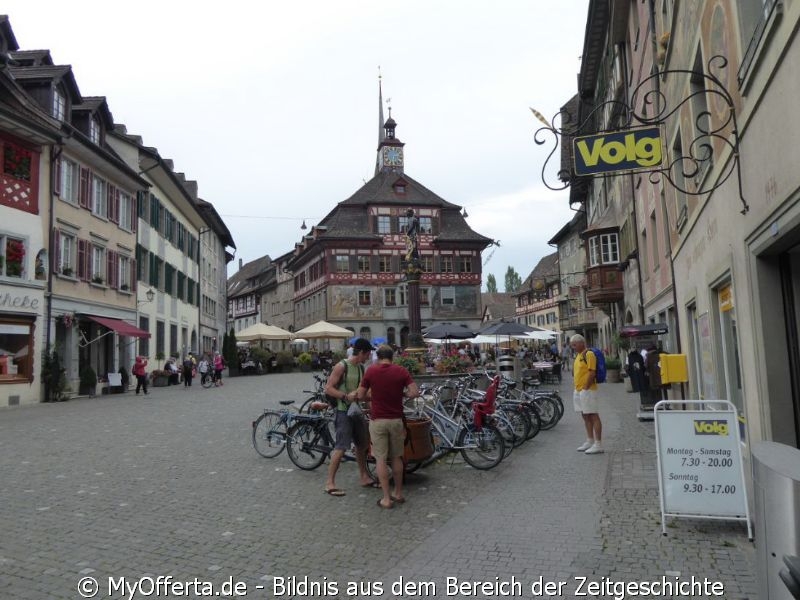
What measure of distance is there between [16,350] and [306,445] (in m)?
15.5

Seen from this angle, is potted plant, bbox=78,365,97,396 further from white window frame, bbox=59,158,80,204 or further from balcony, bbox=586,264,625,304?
balcony, bbox=586,264,625,304

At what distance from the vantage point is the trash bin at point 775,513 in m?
2.98

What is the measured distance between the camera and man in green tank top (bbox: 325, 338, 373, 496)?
7.40 m

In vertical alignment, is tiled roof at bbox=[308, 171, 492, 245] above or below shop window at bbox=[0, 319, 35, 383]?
above

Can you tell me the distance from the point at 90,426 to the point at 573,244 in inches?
1866

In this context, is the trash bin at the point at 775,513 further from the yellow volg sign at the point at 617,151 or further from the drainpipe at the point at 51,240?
the drainpipe at the point at 51,240

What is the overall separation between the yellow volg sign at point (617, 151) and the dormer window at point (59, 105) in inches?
833

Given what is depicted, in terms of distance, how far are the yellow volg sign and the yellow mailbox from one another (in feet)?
15.1

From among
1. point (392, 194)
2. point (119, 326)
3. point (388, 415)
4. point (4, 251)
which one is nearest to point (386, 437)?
point (388, 415)

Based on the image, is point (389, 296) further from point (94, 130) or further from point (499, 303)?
point (499, 303)

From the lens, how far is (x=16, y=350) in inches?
794

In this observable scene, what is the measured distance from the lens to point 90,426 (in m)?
13.8

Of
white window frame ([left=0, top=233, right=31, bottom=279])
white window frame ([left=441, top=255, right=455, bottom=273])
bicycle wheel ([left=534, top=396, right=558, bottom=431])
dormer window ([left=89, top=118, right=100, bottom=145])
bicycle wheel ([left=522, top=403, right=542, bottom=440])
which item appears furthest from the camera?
white window frame ([left=441, top=255, right=455, bottom=273])

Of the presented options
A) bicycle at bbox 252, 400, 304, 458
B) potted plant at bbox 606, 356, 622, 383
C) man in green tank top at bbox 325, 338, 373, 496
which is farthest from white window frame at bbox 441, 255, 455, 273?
man in green tank top at bbox 325, 338, 373, 496
